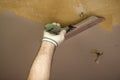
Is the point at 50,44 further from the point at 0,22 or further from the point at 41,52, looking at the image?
the point at 0,22

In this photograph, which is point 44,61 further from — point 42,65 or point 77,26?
point 77,26

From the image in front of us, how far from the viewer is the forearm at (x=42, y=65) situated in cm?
103

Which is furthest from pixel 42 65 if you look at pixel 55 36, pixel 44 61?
pixel 55 36

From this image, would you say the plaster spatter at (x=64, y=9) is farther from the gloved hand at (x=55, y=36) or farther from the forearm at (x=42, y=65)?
the forearm at (x=42, y=65)

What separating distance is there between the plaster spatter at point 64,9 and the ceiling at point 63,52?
3.7 inches

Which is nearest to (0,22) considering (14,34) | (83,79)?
(14,34)

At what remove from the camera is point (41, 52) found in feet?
3.69

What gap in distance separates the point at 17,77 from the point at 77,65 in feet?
2.25

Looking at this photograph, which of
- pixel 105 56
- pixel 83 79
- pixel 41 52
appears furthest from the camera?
pixel 83 79

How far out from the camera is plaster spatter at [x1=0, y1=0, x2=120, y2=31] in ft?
4.00

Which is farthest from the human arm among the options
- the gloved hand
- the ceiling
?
the ceiling

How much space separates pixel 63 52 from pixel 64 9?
0.58 m

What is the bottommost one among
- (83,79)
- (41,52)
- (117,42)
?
(41,52)

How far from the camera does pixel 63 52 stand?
176 centimetres
